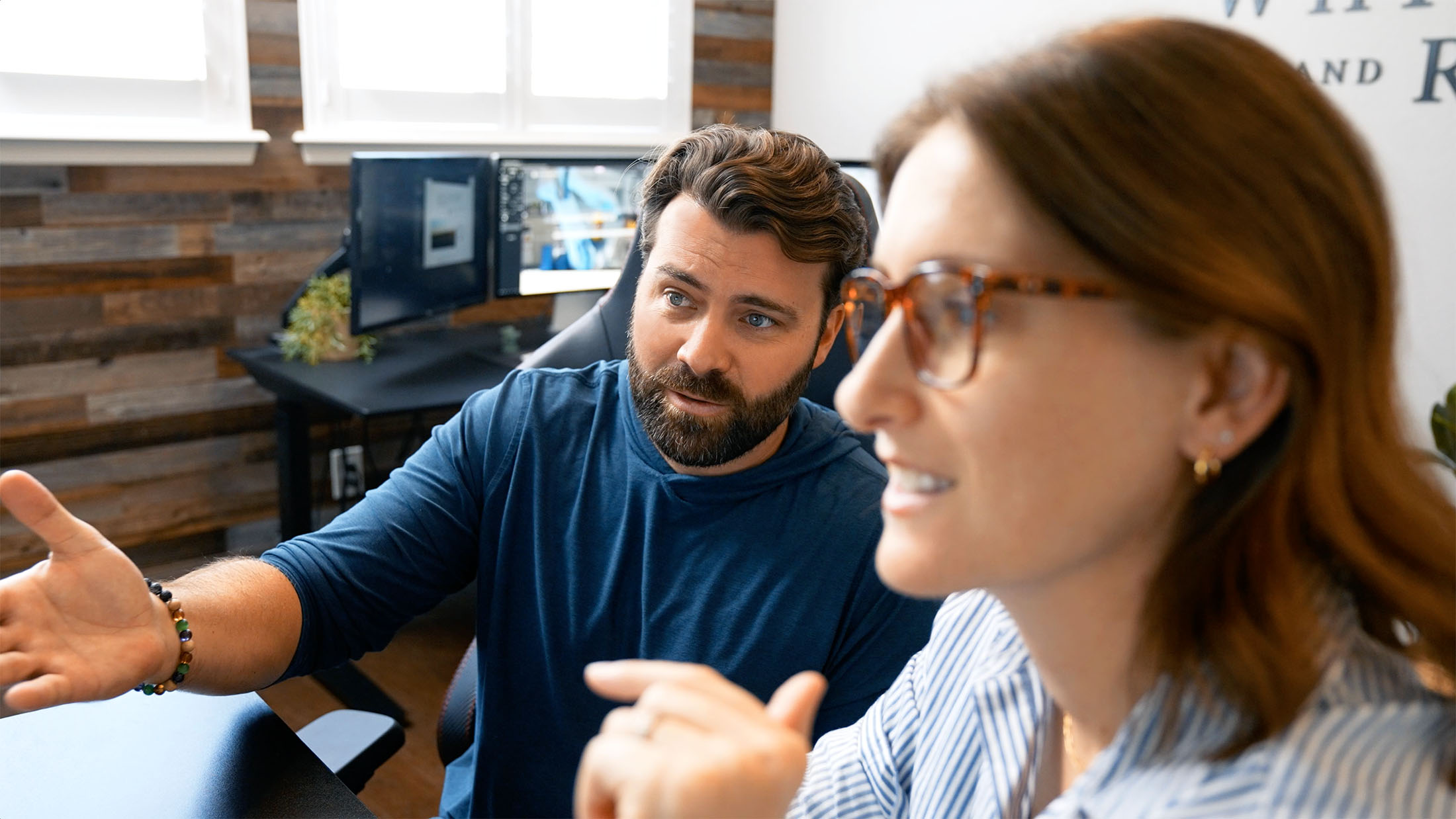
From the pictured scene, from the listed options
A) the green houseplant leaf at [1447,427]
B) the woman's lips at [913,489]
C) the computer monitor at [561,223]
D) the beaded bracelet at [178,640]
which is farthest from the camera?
the computer monitor at [561,223]

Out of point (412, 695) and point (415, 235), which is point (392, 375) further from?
point (412, 695)

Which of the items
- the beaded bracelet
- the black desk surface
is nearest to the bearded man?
the beaded bracelet

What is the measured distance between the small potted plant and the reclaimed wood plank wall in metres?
0.34

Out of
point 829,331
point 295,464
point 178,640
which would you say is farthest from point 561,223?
point 178,640

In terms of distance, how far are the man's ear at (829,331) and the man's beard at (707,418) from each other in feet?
0.30

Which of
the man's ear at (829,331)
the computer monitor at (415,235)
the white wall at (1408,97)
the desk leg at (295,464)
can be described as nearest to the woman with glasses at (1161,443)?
the man's ear at (829,331)

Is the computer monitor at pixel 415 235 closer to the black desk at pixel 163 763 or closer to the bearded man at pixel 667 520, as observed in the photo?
the bearded man at pixel 667 520

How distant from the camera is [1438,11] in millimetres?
2979

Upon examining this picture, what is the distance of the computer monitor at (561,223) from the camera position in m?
3.36

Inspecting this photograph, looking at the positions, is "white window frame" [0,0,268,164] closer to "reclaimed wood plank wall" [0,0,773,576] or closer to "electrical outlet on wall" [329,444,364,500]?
"reclaimed wood plank wall" [0,0,773,576]

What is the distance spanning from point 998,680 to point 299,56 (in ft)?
10.3

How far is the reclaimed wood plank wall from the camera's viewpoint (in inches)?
119

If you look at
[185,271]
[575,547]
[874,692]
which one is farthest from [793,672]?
[185,271]

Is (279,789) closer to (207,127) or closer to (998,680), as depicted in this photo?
(998,680)
